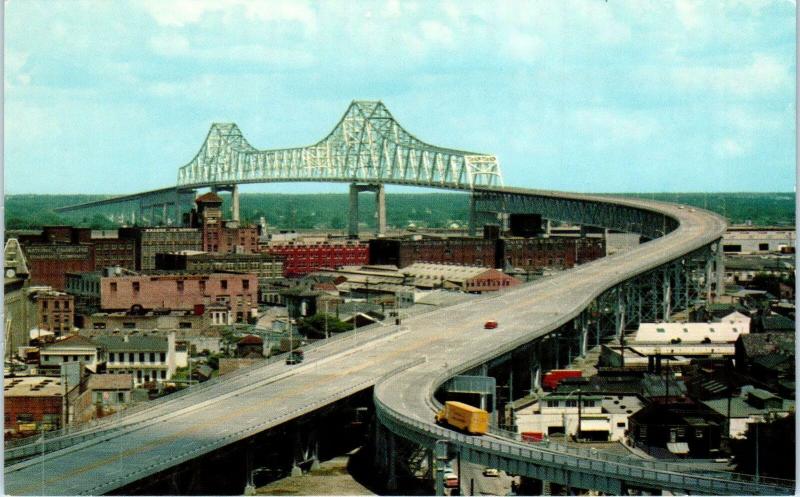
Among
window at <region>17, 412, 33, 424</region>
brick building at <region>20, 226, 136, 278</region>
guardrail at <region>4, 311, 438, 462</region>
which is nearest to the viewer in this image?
guardrail at <region>4, 311, 438, 462</region>

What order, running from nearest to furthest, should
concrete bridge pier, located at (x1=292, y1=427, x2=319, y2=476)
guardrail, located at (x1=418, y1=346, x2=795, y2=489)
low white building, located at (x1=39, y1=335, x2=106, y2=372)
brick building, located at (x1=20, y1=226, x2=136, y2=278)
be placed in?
guardrail, located at (x1=418, y1=346, x2=795, y2=489) < concrete bridge pier, located at (x1=292, y1=427, x2=319, y2=476) < low white building, located at (x1=39, y1=335, x2=106, y2=372) < brick building, located at (x1=20, y1=226, x2=136, y2=278)

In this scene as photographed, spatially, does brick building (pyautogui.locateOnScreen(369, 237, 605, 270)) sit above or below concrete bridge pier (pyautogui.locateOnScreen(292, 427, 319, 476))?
above

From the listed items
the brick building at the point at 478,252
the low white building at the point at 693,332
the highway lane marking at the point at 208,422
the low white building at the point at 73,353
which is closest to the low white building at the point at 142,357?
the low white building at the point at 73,353

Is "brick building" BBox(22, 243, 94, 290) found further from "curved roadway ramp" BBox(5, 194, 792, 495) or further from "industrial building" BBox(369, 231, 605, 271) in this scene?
"curved roadway ramp" BBox(5, 194, 792, 495)

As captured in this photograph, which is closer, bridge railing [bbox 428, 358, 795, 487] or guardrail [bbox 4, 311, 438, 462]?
bridge railing [bbox 428, 358, 795, 487]

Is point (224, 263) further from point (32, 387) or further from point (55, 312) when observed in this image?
point (32, 387)

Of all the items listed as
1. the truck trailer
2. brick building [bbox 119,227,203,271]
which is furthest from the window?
brick building [bbox 119,227,203,271]

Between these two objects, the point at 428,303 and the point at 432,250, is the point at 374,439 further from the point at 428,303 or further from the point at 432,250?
the point at 432,250
